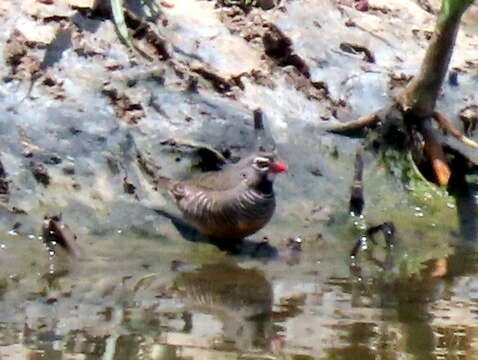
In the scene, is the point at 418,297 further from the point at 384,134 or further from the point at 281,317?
the point at 384,134

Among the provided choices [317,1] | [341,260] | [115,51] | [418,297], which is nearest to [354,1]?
[317,1]

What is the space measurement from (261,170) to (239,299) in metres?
1.31

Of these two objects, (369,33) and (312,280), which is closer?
(312,280)

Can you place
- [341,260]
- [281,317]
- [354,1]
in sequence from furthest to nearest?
[354,1] → [341,260] → [281,317]

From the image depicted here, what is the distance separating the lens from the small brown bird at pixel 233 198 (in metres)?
8.13

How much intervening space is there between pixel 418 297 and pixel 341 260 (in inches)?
35.6

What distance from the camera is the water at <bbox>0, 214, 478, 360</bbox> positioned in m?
6.10

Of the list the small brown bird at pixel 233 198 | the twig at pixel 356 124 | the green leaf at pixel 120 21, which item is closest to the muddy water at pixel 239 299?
the small brown bird at pixel 233 198

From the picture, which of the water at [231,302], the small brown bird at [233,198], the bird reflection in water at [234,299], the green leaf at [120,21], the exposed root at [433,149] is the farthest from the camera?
the exposed root at [433,149]

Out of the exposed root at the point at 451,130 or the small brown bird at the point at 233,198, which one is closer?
the small brown bird at the point at 233,198

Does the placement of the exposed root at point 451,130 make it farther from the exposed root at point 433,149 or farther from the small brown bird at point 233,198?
the small brown bird at point 233,198

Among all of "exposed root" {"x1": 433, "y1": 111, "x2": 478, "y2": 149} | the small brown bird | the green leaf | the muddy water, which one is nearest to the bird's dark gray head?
the small brown bird

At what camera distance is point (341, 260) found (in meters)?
8.12

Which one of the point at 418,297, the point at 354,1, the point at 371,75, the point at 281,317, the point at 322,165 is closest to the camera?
the point at 281,317
